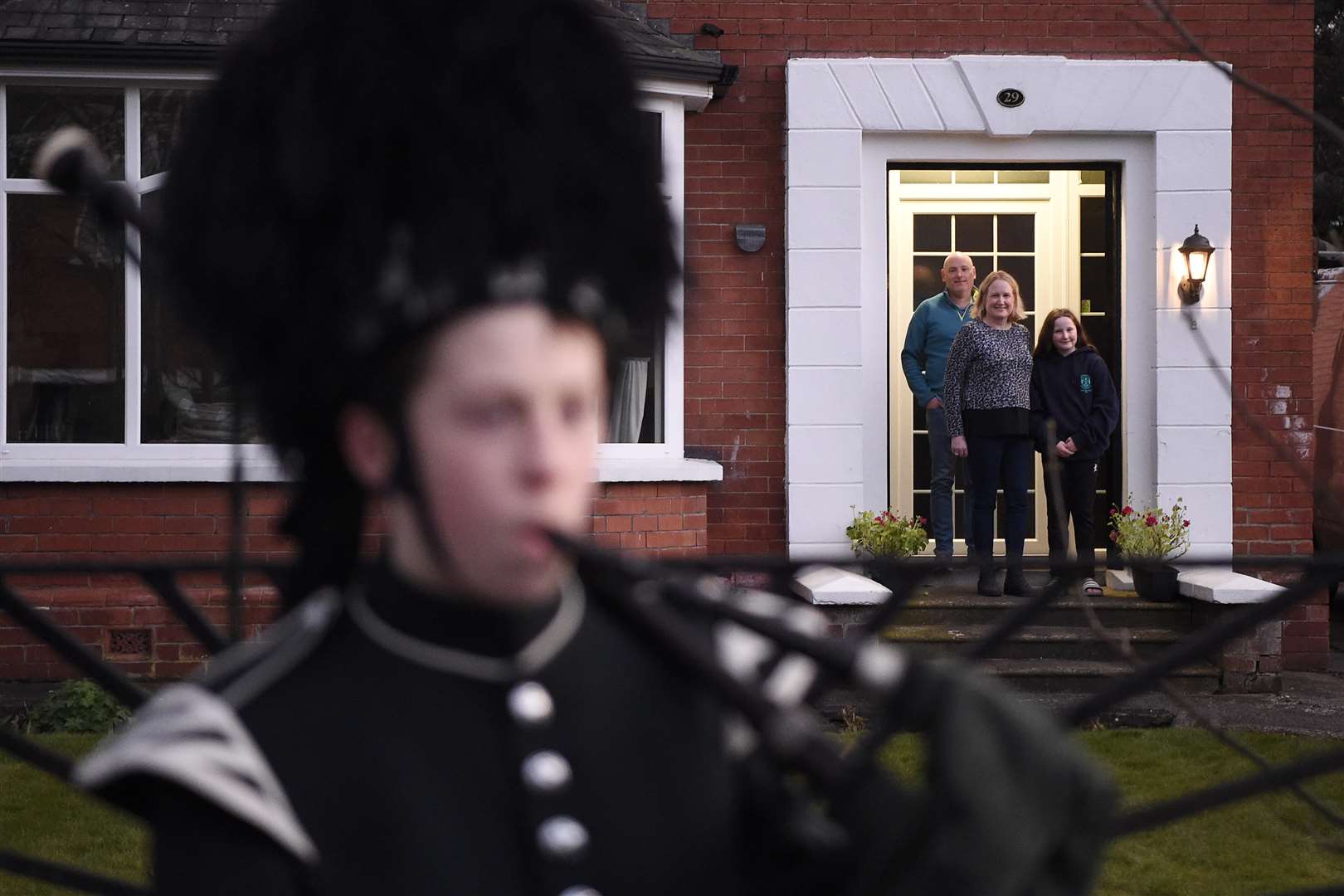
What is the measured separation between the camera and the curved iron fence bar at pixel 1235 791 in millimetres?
1229

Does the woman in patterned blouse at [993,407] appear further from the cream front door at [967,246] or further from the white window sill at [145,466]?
the white window sill at [145,466]

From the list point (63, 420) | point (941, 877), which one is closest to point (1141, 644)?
point (63, 420)

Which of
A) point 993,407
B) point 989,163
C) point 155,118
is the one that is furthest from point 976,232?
point 155,118

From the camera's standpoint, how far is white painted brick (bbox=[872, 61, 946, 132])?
750 cm

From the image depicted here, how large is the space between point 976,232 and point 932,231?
272mm

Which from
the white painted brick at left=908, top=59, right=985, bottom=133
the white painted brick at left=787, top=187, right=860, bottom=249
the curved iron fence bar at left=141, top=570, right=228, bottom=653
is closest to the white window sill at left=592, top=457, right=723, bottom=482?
the white painted brick at left=787, top=187, right=860, bottom=249

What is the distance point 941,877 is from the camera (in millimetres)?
806

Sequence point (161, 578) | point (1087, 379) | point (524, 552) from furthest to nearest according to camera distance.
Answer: point (1087, 379)
point (161, 578)
point (524, 552)

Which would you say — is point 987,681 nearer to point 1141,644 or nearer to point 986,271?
point 1141,644

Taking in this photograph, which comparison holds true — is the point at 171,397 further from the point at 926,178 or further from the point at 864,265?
the point at 926,178

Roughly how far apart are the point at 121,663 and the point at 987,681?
6.55 metres

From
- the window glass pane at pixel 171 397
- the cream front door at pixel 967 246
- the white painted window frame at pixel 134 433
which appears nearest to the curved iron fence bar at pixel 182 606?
the white painted window frame at pixel 134 433

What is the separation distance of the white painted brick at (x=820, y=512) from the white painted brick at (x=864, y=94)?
74.0 inches

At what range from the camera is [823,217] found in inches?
295
